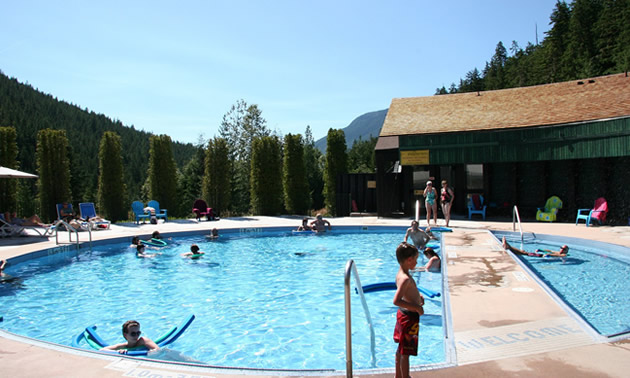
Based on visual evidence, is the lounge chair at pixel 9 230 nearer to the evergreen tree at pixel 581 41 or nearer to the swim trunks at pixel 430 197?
the swim trunks at pixel 430 197

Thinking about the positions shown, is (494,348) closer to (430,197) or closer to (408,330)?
(408,330)

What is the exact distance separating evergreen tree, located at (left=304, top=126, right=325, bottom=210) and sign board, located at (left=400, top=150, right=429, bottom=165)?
711 centimetres

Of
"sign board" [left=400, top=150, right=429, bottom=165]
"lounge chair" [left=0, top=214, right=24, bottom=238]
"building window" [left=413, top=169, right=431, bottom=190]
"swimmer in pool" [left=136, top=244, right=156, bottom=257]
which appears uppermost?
"sign board" [left=400, top=150, right=429, bottom=165]

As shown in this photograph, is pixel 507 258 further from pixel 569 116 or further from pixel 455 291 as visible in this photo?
pixel 569 116

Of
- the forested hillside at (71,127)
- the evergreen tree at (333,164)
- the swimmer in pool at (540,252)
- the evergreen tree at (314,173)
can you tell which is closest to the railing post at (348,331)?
the swimmer in pool at (540,252)

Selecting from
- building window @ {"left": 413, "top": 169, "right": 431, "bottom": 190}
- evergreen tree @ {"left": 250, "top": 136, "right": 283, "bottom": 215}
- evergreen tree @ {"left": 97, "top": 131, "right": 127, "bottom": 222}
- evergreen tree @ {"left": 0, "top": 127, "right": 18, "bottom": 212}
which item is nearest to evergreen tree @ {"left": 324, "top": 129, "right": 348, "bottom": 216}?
evergreen tree @ {"left": 250, "top": 136, "right": 283, "bottom": 215}

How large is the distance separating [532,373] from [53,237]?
1458cm

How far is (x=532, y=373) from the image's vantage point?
11.4 ft

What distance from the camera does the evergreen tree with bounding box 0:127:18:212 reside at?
1736cm

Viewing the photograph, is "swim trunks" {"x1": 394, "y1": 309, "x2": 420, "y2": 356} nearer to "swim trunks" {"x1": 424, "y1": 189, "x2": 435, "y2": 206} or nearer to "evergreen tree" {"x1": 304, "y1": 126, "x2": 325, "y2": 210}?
"swim trunks" {"x1": 424, "y1": 189, "x2": 435, "y2": 206}

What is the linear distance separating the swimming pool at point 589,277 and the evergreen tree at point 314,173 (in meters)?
14.5

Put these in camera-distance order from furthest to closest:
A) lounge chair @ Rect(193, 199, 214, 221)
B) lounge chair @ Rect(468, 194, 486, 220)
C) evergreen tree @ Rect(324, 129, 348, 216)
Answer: evergreen tree @ Rect(324, 129, 348, 216) < lounge chair @ Rect(193, 199, 214, 221) < lounge chair @ Rect(468, 194, 486, 220)

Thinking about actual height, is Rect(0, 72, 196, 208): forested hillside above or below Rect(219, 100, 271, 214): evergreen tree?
above

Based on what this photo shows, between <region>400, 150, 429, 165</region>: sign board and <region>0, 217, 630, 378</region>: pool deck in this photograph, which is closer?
<region>0, 217, 630, 378</region>: pool deck
